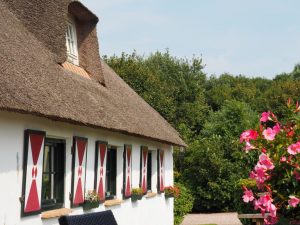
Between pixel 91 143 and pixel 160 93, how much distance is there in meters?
15.4

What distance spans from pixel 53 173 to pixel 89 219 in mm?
3349

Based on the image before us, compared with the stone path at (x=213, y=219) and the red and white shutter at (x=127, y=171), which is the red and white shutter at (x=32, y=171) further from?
the stone path at (x=213, y=219)

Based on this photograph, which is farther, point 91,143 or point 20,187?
point 91,143

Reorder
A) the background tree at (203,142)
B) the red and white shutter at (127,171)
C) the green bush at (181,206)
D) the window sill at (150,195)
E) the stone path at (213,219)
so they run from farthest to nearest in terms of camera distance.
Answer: the background tree at (203,142), the stone path at (213,219), the green bush at (181,206), the window sill at (150,195), the red and white shutter at (127,171)

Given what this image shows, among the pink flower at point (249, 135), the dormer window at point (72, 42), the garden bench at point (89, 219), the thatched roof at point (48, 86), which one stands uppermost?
the dormer window at point (72, 42)

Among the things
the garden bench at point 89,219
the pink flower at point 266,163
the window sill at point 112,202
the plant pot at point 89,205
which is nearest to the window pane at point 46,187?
the plant pot at point 89,205

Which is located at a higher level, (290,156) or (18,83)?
(18,83)

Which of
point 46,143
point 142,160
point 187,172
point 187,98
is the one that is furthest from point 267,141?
point 187,98

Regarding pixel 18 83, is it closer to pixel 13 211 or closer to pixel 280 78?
pixel 13 211

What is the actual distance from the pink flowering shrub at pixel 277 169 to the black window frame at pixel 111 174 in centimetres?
726

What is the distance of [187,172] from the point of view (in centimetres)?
2353

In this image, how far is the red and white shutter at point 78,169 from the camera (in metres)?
8.98

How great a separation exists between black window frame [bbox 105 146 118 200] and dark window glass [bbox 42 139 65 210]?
2.87 meters

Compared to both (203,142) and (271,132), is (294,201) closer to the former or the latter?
(271,132)
